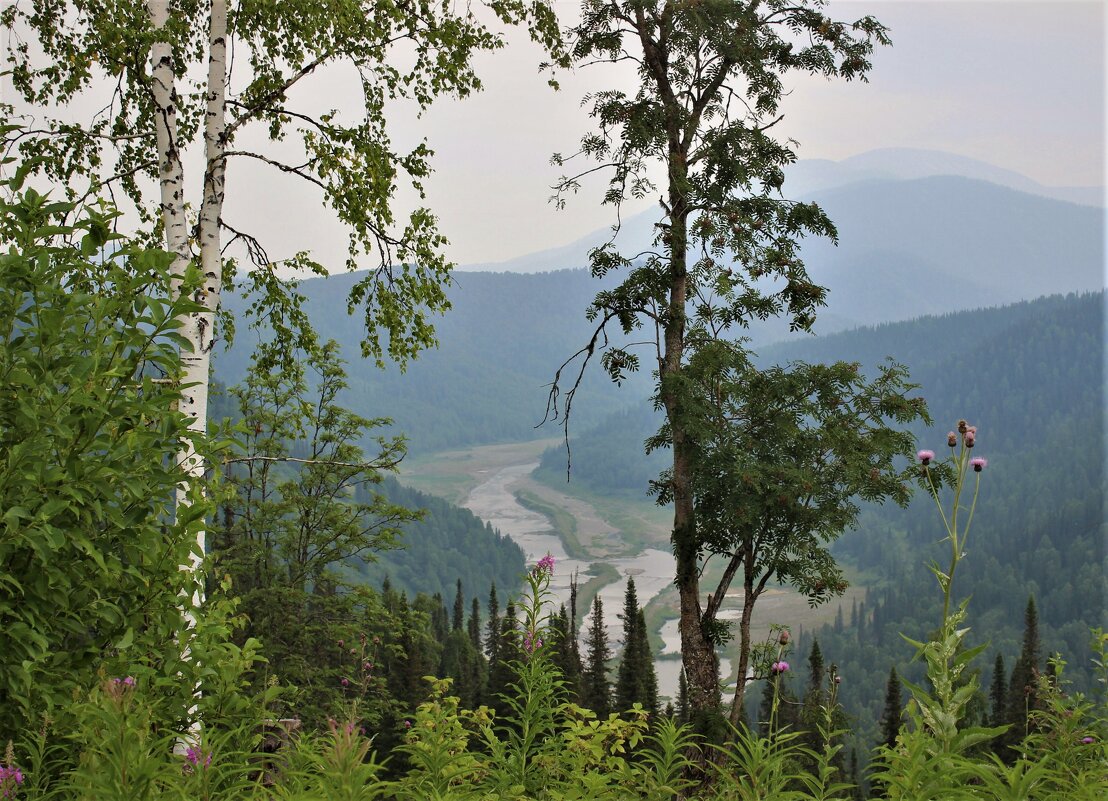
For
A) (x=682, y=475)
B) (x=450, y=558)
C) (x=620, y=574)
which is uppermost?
(x=682, y=475)

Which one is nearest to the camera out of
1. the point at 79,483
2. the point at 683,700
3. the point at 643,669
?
A: the point at 79,483

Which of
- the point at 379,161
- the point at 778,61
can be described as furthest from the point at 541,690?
the point at 778,61

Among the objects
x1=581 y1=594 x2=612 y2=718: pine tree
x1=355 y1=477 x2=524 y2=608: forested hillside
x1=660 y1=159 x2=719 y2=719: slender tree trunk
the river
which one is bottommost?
the river

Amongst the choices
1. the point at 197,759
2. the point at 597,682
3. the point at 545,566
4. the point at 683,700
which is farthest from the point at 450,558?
the point at 197,759

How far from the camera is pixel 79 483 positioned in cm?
303

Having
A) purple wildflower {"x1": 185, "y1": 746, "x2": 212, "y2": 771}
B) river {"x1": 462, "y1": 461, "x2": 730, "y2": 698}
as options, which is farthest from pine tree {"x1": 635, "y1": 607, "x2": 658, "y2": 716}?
river {"x1": 462, "y1": 461, "x2": 730, "y2": 698}

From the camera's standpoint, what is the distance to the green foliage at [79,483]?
9.98 feet

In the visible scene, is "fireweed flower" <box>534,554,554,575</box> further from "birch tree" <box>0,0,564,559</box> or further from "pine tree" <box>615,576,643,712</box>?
"pine tree" <box>615,576,643,712</box>

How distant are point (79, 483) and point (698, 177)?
1098cm

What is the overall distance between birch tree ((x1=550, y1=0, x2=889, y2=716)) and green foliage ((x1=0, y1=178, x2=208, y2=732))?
30.2 feet

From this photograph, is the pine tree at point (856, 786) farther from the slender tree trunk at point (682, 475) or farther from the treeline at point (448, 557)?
the treeline at point (448, 557)

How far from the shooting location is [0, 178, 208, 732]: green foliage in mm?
3043

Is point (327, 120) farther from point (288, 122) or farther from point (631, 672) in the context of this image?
point (631, 672)

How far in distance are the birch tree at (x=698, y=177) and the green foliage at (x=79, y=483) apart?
9.20 meters
